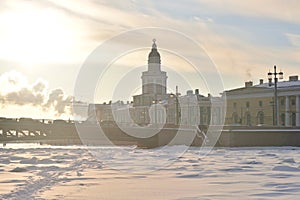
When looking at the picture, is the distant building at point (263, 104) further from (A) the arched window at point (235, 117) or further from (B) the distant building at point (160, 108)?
(B) the distant building at point (160, 108)

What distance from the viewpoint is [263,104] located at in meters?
94.4

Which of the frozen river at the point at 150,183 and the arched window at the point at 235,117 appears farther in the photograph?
the arched window at the point at 235,117

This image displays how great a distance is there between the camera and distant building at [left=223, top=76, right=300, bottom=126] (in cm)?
9025

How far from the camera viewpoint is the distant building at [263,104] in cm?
9025

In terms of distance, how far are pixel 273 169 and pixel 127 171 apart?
5490mm

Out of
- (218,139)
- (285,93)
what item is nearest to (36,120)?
(218,139)

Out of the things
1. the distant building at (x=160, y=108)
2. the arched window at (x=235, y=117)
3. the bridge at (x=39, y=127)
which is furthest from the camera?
the arched window at (x=235, y=117)

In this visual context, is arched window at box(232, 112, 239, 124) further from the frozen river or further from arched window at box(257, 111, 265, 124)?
the frozen river

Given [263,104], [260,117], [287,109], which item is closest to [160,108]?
[263,104]

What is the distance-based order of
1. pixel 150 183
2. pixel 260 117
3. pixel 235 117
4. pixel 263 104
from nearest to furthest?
pixel 150 183 < pixel 263 104 < pixel 260 117 < pixel 235 117

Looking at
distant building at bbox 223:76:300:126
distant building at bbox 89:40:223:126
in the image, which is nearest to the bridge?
distant building at bbox 89:40:223:126

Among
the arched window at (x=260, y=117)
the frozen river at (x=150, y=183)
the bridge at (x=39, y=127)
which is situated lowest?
the frozen river at (x=150, y=183)

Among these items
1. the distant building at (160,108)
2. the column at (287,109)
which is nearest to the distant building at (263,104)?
the column at (287,109)

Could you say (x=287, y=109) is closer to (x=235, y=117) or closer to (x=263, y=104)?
(x=263, y=104)
